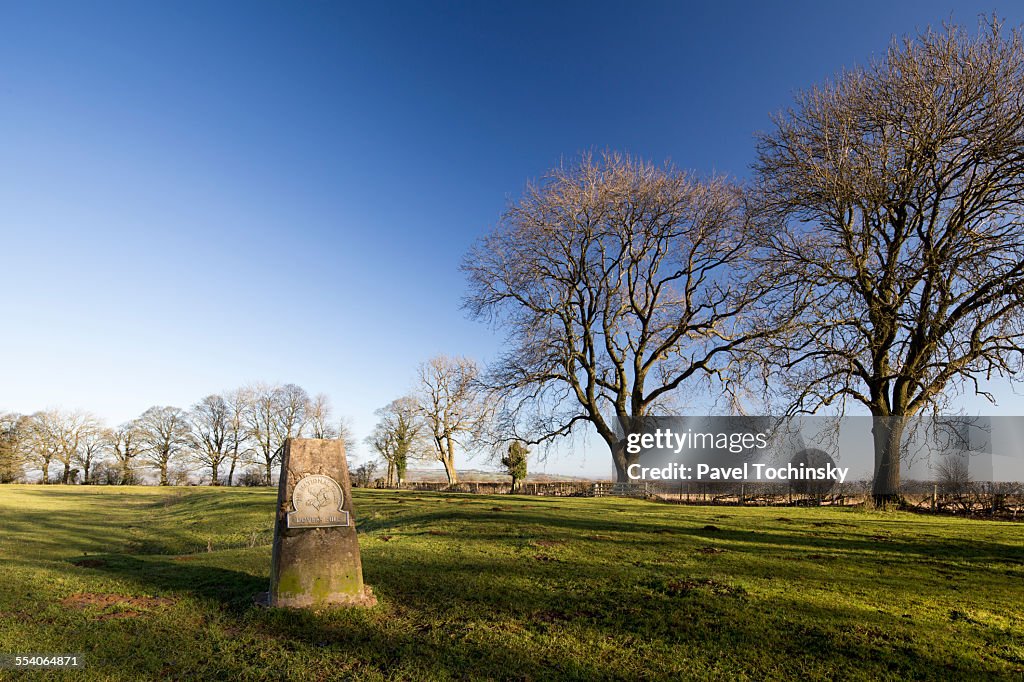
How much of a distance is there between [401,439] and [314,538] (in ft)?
166

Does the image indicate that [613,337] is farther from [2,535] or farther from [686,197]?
[2,535]

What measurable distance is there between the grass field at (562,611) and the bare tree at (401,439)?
1731 inches

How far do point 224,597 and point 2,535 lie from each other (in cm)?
1206

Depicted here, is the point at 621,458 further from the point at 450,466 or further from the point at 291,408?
the point at 291,408

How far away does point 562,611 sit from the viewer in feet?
22.3

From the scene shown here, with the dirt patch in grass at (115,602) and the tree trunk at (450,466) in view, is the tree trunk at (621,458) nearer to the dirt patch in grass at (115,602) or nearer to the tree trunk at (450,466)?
the dirt patch in grass at (115,602)

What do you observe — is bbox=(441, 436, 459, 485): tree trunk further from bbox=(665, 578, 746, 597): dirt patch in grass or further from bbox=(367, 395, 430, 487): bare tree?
bbox=(665, 578, 746, 597): dirt patch in grass

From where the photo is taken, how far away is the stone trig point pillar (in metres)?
6.93

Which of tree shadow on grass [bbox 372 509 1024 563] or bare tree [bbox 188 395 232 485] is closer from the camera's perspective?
tree shadow on grass [bbox 372 509 1024 563]

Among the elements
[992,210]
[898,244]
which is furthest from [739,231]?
[992,210]

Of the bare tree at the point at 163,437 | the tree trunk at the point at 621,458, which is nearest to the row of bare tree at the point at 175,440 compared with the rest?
the bare tree at the point at 163,437

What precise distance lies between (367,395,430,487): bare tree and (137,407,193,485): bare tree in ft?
80.9

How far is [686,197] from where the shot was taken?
2481 cm

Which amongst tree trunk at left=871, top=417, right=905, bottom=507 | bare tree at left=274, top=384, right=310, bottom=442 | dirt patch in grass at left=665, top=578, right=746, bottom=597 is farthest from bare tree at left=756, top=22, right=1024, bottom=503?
bare tree at left=274, top=384, right=310, bottom=442
